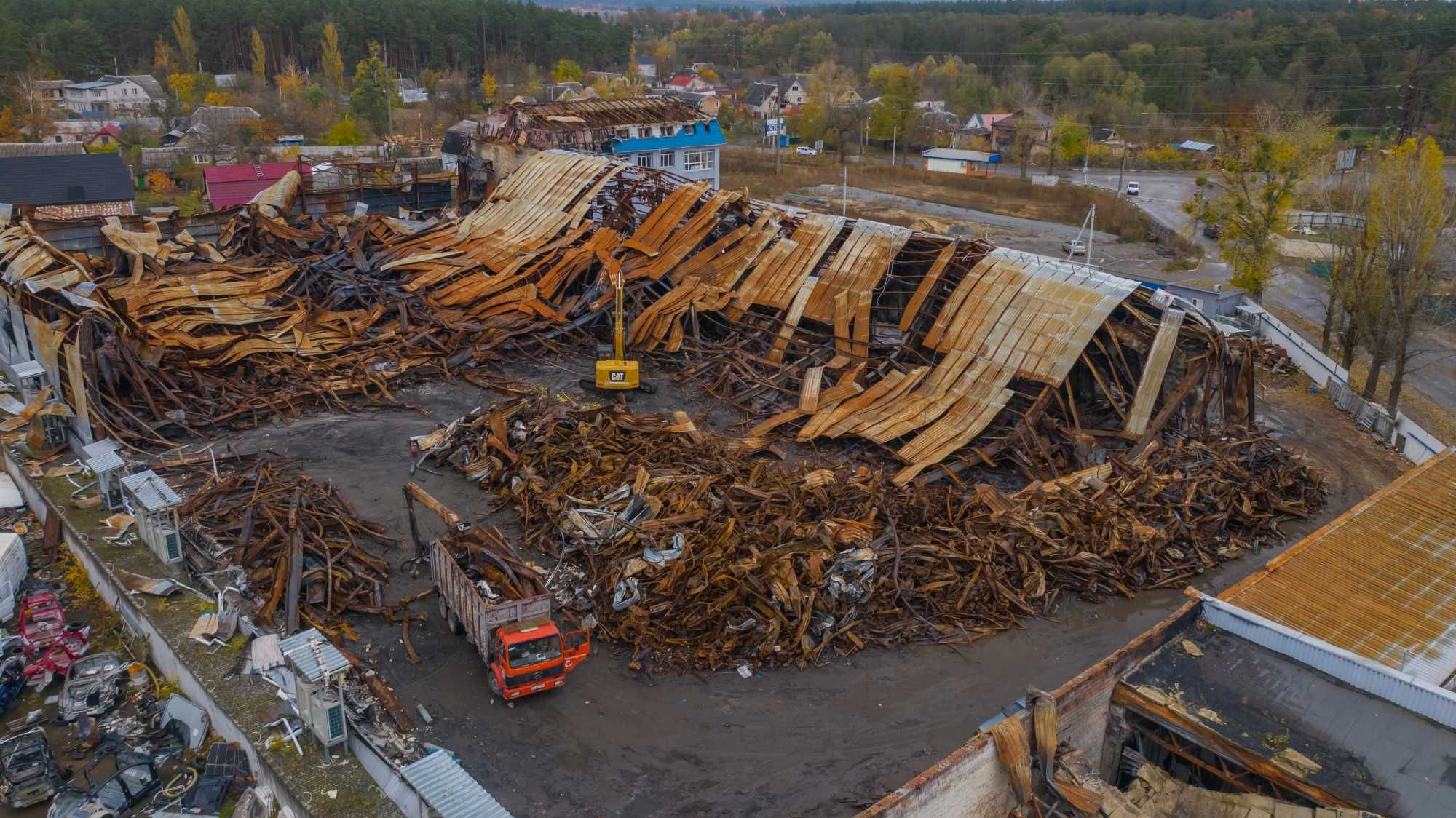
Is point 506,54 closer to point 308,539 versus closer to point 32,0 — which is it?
point 32,0

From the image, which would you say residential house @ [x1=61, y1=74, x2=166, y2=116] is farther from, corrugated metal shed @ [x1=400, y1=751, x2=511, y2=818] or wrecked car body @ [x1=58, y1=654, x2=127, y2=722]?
corrugated metal shed @ [x1=400, y1=751, x2=511, y2=818]

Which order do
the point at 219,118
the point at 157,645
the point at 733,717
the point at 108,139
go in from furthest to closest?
the point at 219,118
the point at 108,139
the point at 157,645
the point at 733,717

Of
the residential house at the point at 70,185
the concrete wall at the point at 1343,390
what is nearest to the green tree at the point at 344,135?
the residential house at the point at 70,185

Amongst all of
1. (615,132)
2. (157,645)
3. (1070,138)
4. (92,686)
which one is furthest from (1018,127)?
(92,686)

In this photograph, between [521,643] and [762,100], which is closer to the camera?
[521,643]

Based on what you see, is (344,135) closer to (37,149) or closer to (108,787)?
(37,149)
